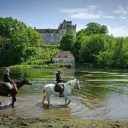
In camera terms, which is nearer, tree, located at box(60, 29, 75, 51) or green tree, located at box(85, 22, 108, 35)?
tree, located at box(60, 29, 75, 51)

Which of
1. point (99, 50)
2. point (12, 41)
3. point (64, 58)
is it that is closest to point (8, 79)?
point (64, 58)

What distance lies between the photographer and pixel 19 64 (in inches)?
5182

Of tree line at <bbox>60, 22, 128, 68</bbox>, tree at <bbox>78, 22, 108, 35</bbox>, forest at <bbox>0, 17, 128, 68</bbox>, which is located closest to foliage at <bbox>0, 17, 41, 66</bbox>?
forest at <bbox>0, 17, 128, 68</bbox>

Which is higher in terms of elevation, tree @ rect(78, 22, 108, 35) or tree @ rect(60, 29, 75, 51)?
tree @ rect(78, 22, 108, 35)

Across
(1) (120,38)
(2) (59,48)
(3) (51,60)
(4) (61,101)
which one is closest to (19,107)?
(4) (61,101)

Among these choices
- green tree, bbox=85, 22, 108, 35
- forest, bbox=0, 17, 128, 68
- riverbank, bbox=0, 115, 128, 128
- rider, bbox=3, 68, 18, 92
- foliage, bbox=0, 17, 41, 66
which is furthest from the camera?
green tree, bbox=85, 22, 108, 35

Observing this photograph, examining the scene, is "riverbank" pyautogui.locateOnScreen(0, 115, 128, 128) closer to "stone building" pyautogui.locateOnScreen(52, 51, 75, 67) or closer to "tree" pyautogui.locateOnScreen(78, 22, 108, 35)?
"stone building" pyautogui.locateOnScreen(52, 51, 75, 67)

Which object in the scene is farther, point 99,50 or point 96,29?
point 96,29

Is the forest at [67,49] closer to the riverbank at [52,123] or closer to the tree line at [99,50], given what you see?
the tree line at [99,50]

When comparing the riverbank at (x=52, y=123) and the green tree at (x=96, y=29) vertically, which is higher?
the green tree at (x=96, y=29)

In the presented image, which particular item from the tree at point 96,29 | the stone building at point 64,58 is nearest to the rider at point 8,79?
the stone building at point 64,58

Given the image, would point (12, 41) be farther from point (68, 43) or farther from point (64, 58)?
point (68, 43)

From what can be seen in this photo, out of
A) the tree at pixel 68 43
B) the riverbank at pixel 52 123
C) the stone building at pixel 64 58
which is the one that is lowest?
the riverbank at pixel 52 123

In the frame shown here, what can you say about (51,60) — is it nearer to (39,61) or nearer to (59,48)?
(39,61)
